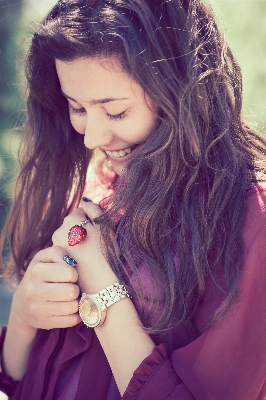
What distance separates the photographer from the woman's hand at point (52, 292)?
171cm

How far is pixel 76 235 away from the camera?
5.85 feet

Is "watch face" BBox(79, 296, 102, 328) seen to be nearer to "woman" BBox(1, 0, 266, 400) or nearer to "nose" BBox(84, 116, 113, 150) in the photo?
"woman" BBox(1, 0, 266, 400)

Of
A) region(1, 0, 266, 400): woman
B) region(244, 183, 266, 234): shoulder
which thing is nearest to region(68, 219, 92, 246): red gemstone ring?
region(1, 0, 266, 400): woman

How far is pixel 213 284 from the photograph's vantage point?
1.61 metres

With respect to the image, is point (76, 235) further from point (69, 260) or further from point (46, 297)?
point (46, 297)

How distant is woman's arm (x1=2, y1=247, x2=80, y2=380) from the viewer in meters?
1.71

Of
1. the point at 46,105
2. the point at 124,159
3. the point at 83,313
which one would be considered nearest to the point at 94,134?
the point at 124,159

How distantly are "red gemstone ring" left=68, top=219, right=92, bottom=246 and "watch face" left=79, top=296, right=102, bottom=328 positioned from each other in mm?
200

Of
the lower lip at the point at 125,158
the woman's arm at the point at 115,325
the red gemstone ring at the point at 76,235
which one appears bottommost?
the woman's arm at the point at 115,325

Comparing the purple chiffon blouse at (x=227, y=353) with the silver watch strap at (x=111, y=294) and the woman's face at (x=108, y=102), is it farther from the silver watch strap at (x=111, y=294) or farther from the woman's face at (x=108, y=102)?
the woman's face at (x=108, y=102)

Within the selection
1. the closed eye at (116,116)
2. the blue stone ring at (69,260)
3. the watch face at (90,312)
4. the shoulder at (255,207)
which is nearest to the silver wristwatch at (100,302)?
the watch face at (90,312)

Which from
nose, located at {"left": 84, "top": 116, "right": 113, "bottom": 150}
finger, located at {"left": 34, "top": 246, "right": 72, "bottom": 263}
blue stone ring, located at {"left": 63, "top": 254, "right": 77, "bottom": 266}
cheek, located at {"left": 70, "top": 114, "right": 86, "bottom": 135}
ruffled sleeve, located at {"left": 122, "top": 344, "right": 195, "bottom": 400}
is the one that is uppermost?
cheek, located at {"left": 70, "top": 114, "right": 86, "bottom": 135}

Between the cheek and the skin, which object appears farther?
the cheek

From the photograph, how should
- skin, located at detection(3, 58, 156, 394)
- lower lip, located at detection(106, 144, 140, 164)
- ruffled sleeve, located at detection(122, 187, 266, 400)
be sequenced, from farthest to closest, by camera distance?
lower lip, located at detection(106, 144, 140, 164)
skin, located at detection(3, 58, 156, 394)
ruffled sleeve, located at detection(122, 187, 266, 400)
